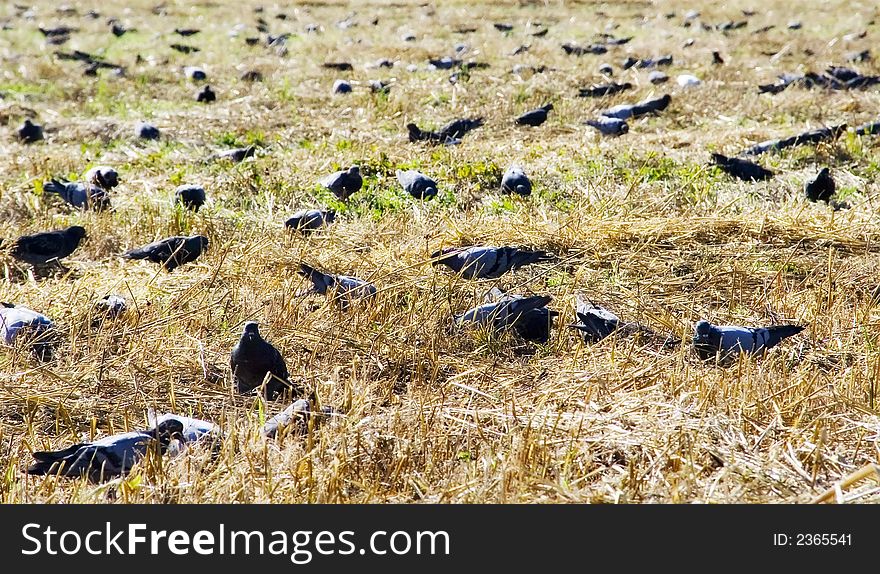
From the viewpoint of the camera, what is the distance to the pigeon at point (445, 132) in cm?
894

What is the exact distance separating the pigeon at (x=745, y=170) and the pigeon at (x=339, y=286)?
363cm

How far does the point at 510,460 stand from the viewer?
2.91 meters

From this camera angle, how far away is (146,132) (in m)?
9.31

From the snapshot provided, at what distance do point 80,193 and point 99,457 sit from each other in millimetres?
4283

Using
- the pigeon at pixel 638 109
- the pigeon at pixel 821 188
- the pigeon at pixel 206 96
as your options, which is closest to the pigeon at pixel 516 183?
the pigeon at pixel 821 188

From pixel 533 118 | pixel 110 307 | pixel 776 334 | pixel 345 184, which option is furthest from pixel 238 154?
pixel 776 334

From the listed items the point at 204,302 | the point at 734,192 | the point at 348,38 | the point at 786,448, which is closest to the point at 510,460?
the point at 786,448

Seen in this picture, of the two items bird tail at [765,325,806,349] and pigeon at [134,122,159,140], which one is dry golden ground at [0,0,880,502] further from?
pigeon at [134,122,159,140]

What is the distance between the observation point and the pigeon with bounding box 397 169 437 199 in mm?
6637

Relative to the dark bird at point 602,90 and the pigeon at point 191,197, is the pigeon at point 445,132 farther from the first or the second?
the pigeon at point 191,197

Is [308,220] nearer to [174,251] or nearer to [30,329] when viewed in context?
[174,251]

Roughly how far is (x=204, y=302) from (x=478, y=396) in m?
1.78

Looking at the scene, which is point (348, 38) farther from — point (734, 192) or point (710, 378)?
point (710, 378)

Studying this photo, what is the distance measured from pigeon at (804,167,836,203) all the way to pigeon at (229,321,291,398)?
4.38 meters
